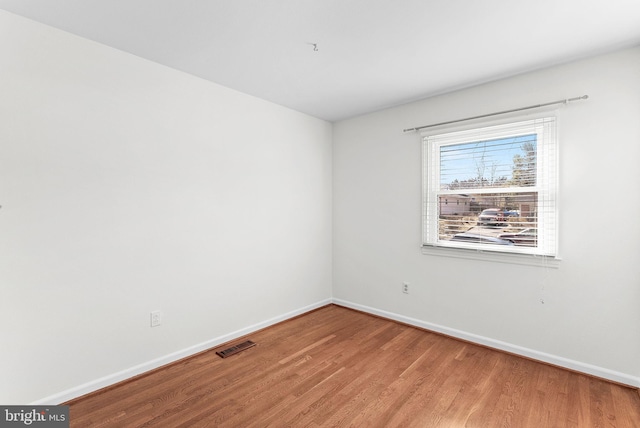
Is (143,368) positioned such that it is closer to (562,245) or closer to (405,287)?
(405,287)

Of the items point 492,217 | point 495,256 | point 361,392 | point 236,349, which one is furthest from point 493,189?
point 236,349

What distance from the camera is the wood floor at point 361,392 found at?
1.96 metres

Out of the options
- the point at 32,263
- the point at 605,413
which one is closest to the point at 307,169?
the point at 32,263

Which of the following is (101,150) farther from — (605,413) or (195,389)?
(605,413)

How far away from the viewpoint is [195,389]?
228 cm

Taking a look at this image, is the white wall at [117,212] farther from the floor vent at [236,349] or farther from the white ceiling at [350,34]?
the white ceiling at [350,34]

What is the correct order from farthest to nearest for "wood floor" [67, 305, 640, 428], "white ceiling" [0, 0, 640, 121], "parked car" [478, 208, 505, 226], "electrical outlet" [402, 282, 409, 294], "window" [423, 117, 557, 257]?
"electrical outlet" [402, 282, 409, 294] < "parked car" [478, 208, 505, 226] < "window" [423, 117, 557, 257] < "wood floor" [67, 305, 640, 428] < "white ceiling" [0, 0, 640, 121]

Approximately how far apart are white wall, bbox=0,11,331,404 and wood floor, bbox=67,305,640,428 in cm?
35

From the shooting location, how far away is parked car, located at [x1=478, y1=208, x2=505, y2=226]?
2.92 meters

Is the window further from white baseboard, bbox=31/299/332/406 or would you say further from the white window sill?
white baseboard, bbox=31/299/332/406

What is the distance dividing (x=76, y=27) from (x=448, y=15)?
2.42 m

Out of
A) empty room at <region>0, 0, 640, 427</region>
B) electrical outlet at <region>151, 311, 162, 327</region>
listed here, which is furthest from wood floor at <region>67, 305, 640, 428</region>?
electrical outlet at <region>151, 311, 162, 327</region>

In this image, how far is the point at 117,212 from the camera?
2.36 metres

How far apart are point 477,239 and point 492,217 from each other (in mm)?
262
